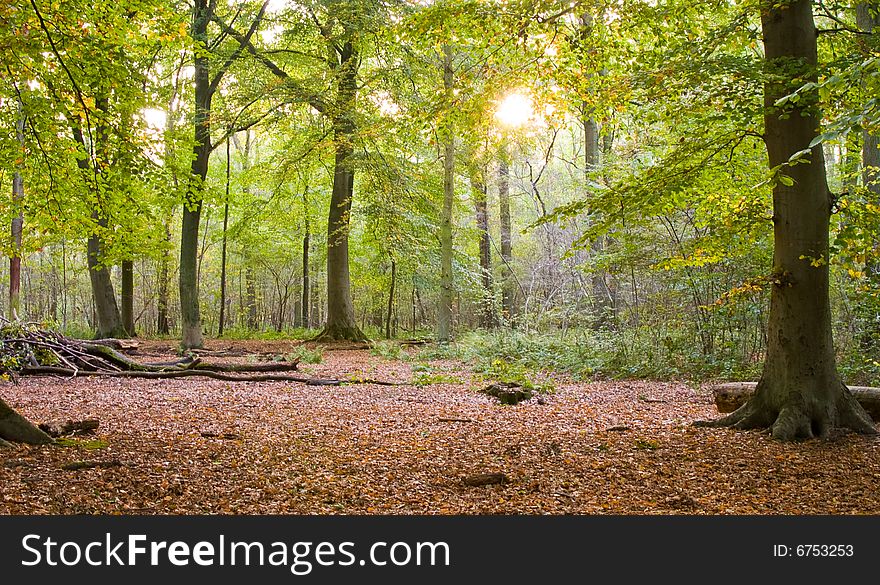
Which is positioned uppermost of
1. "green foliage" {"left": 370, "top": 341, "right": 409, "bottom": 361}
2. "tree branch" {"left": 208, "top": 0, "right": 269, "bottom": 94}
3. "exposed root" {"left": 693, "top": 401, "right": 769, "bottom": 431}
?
"tree branch" {"left": 208, "top": 0, "right": 269, "bottom": 94}

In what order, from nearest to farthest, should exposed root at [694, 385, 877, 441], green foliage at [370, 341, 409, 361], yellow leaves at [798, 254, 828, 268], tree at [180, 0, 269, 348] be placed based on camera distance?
yellow leaves at [798, 254, 828, 268], exposed root at [694, 385, 877, 441], tree at [180, 0, 269, 348], green foliage at [370, 341, 409, 361]

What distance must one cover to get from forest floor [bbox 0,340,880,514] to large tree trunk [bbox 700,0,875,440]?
279mm

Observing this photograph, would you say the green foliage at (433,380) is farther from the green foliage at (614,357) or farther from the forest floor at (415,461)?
the forest floor at (415,461)

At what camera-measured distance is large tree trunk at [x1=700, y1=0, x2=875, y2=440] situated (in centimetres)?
545

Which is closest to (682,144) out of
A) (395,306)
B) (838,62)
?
(838,62)

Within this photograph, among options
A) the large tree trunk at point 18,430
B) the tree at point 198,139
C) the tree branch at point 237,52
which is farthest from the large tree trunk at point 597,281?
the large tree trunk at point 18,430

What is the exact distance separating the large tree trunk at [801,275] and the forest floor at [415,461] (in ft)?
0.91

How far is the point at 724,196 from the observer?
6.23m

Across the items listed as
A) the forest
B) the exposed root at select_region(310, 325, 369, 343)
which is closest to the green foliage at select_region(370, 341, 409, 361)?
the exposed root at select_region(310, 325, 369, 343)

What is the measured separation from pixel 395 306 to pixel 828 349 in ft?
95.9

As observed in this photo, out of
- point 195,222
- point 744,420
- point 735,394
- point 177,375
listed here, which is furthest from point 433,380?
point 195,222

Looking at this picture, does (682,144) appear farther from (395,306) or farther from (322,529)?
(395,306)

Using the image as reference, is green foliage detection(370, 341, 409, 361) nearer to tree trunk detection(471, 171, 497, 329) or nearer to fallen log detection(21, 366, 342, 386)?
tree trunk detection(471, 171, 497, 329)

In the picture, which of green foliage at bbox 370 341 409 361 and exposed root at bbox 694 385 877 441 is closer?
exposed root at bbox 694 385 877 441
